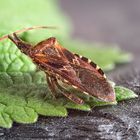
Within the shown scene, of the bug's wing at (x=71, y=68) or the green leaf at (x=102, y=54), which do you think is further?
the green leaf at (x=102, y=54)

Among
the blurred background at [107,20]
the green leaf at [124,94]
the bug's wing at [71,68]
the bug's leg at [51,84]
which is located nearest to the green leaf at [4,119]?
Result: the bug's leg at [51,84]

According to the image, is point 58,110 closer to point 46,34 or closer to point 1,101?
point 1,101

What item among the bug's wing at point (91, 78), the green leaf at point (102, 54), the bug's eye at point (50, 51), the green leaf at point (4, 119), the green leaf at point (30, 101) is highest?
the green leaf at point (102, 54)

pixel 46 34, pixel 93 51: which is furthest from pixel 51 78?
pixel 93 51

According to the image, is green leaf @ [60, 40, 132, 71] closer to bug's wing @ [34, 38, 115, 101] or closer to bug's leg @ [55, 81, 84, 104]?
bug's wing @ [34, 38, 115, 101]

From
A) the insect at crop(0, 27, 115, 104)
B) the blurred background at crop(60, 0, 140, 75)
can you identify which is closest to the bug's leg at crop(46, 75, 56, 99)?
the insect at crop(0, 27, 115, 104)

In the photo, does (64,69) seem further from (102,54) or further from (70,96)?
(102,54)

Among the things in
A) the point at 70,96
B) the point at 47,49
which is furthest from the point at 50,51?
the point at 70,96

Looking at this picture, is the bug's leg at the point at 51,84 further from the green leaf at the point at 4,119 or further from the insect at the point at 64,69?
the green leaf at the point at 4,119
